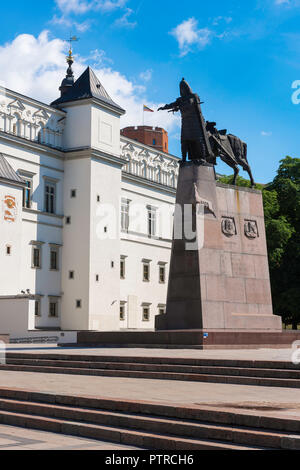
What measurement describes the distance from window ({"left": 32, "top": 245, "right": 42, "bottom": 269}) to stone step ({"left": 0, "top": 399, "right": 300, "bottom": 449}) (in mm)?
35690

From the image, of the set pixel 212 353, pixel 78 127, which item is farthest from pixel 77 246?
pixel 212 353

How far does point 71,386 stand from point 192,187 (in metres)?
11.1

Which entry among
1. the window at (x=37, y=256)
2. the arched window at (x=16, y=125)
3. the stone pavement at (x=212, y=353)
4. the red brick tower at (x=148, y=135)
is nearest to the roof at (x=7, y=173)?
the arched window at (x=16, y=125)

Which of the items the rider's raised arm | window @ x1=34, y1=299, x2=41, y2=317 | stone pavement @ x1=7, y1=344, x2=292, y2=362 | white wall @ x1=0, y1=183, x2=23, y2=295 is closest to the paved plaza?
stone pavement @ x1=7, y1=344, x2=292, y2=362

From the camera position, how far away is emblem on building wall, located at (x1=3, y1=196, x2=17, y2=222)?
41344 millimetres

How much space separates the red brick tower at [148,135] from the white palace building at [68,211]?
122 ft

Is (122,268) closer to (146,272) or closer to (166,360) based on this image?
(146,272)

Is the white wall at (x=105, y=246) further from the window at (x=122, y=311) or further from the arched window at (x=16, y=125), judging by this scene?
the arched window at (x=16, y=125)

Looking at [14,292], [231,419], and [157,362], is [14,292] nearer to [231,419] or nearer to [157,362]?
[157,362]

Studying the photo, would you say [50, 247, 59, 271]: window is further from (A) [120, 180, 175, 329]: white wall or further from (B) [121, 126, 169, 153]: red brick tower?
(B) [121, 126, 169, 153]: red brick tower

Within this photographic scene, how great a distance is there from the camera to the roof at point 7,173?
41.6 m

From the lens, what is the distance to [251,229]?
2312 centimetres

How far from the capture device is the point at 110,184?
49.9 m

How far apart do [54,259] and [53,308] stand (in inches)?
135
